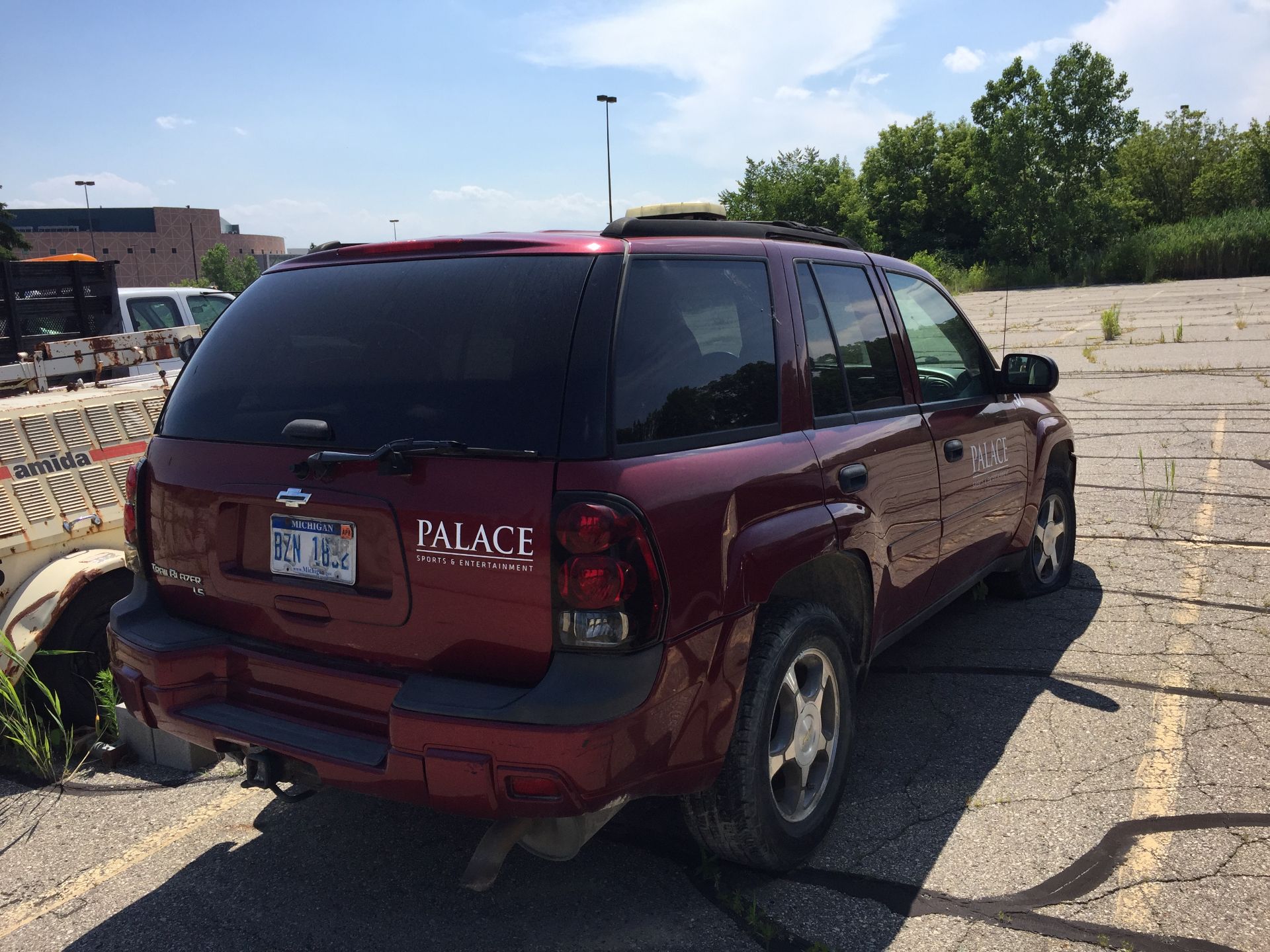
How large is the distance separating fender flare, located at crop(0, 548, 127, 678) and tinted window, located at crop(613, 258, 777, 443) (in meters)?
2.98

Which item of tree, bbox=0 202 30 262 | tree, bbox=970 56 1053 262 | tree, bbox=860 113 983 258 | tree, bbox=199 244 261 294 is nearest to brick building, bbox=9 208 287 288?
tree, bbox=199 244 261 294

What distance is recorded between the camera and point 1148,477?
856 cm

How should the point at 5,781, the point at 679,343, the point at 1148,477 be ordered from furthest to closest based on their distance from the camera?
the point at 1148,477
the point at 5,781
the point at 679,343

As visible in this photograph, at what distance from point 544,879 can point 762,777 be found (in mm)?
821

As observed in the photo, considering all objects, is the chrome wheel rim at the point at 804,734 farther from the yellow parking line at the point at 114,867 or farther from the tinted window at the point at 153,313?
the tinted window at the point at 153,313

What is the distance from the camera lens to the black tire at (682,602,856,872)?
275 centimetres

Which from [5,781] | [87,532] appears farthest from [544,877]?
[87,532]

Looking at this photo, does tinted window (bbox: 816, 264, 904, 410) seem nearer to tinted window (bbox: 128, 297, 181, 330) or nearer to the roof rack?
the roof rack

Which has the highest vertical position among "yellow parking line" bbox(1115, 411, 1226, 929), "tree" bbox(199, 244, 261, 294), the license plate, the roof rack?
"tree" bbox(199, 244, 261, 294)

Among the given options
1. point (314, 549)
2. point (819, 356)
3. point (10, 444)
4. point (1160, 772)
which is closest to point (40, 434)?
point (10, 444)

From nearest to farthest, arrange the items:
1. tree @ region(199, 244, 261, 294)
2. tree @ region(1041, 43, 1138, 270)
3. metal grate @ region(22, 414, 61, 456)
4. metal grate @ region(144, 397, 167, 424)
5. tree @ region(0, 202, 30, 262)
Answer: metal grate @ region(22, 414, 61, 456) < metal grate @ region(144, 397, 167, 424) < tree @ region(0, 202, 30, 262) < tree @ region(1041, 43, 1138, 270) < tree @ region(199, 244, 261, 294)

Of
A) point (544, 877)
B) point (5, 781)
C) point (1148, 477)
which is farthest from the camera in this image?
point (1148, 477)

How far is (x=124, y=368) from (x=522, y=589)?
25.0ft

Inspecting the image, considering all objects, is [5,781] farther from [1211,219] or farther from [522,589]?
[1211,219]
